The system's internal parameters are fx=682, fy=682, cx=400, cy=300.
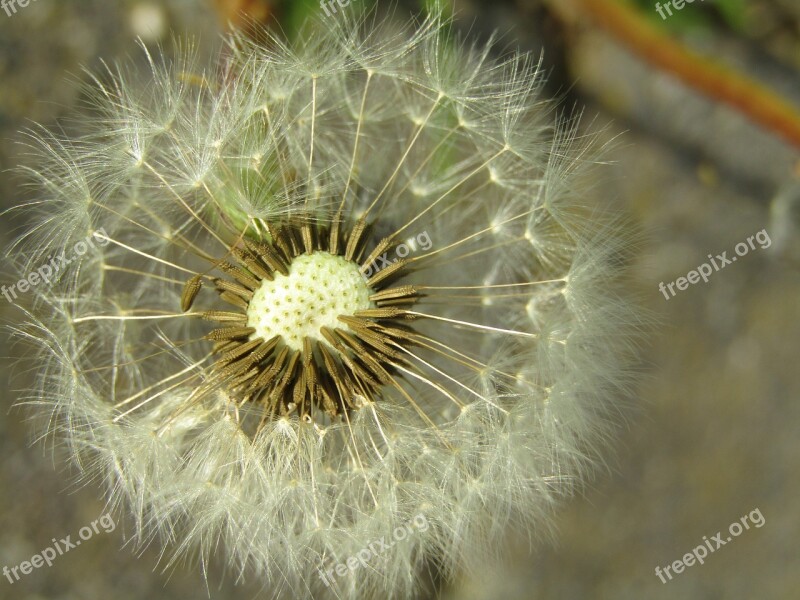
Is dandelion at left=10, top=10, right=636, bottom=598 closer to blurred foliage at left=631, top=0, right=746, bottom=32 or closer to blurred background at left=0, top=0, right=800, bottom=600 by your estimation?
blurred background at left=0, top=0, right=800, bottom=600

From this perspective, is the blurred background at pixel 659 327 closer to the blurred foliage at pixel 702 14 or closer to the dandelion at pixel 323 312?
the blurred foliage at pixel 702 14

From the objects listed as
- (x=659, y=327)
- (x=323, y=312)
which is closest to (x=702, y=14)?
(x=659, y=327)

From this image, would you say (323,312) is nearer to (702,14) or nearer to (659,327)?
(659,327)

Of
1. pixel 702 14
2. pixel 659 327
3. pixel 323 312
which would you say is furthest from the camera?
pixel 659 327

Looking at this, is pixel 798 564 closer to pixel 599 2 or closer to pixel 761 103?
pixel 761 103

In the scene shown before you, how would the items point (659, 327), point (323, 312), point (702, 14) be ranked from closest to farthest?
point (323, 312) → point (702, 14) → point (659, 327)

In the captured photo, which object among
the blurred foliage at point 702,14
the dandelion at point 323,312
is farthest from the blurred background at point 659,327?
the dandelion at point 323,312

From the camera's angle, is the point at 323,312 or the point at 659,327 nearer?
the point at 323,312

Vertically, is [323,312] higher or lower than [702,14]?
lower
